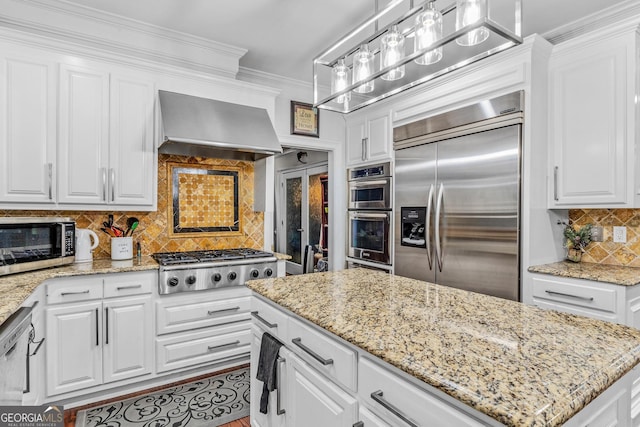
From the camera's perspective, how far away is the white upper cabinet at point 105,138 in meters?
2.49

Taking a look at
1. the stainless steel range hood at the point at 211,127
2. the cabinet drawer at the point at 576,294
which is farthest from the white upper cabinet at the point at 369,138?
the cabinet drawer at the point at 576,294

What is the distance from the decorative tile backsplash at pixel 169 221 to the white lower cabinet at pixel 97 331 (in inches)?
23.2

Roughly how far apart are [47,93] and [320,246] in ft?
13.3

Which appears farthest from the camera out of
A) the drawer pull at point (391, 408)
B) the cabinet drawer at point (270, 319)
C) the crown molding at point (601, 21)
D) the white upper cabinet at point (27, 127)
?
the crown molding at point (601, 21)

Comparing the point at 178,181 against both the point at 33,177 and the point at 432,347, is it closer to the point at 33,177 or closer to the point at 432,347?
the point at 33,177

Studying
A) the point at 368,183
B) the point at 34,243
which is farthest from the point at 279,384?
the point at 368,183

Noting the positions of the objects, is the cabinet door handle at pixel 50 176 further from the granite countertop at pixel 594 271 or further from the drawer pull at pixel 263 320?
the granite countertop at pixel 594 271

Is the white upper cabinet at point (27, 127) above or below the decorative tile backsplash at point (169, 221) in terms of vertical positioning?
above

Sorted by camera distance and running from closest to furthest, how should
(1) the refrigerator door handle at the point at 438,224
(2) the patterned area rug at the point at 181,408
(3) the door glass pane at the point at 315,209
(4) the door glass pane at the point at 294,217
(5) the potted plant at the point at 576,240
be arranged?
(2) the patterned area rug at the point at 181,408 → (5) the potted plant at the point at 576,240 → (1) the refrigerator door handle at the point at 438,224 → (3) the door glass pane at the point at 315,209 → (4) the door glass pane at the point at 294,217

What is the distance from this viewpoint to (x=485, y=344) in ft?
3.44

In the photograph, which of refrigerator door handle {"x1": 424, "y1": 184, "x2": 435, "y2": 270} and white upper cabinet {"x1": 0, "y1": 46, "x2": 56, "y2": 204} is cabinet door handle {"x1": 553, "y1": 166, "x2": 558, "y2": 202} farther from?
white upper cabinet {"x1": 0, "y1": 46, "x2": 56, "y2": 204}

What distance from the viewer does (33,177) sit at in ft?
7.79

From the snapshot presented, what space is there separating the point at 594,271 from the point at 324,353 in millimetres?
2133

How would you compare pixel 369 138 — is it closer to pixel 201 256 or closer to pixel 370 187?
pixel 370 187
